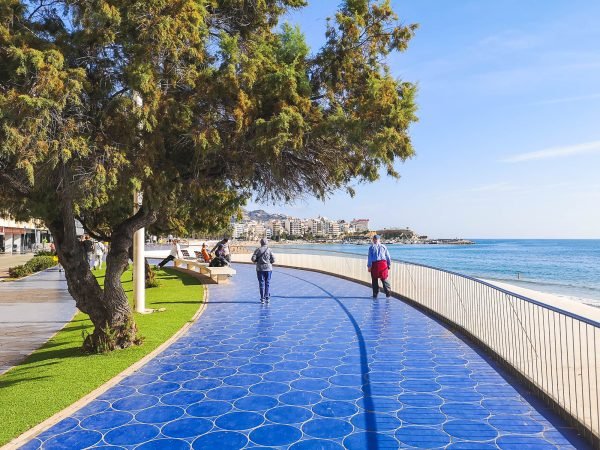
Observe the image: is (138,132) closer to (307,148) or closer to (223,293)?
(307,148)

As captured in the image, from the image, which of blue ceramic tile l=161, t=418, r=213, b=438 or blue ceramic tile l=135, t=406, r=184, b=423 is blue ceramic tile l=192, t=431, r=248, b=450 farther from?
blue ceramic tile l=135, t=406, r=184, b=423

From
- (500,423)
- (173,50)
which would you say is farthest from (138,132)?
(500,423)

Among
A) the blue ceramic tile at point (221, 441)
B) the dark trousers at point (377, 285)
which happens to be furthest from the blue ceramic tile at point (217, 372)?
the dark trousers at point (377, 285)

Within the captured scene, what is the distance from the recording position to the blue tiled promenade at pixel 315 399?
4637mm

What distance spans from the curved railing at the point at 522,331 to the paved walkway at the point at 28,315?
7.68 m

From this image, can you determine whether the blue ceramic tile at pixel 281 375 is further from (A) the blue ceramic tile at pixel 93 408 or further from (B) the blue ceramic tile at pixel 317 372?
(A) the blue ceramic tile at pixel 93 408

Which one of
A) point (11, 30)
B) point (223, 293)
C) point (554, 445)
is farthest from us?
point (223, 293)

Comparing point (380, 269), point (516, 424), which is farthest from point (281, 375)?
point (380, 269)

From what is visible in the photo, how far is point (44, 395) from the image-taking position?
5.98 meters

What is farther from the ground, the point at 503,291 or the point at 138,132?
the point at 138,132

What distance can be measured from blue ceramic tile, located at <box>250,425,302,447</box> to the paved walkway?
495 centimetres

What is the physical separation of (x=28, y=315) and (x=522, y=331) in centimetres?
1181

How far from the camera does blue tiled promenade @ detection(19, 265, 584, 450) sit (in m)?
4.64

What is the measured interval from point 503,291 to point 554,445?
113 inches
